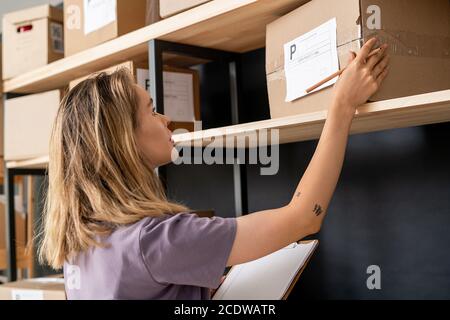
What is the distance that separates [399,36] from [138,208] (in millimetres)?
646

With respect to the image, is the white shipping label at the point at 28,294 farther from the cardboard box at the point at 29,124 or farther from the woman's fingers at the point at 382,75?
the woman's fingers at the point at 382,75

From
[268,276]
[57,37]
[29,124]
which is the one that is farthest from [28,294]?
[268,276]

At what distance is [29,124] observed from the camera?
220 centimetres

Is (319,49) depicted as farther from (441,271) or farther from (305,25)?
(441,271)

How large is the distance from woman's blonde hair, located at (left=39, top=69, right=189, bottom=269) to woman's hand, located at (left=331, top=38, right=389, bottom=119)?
41 centimetres

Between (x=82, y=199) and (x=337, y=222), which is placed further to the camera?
(x=337, y=222)

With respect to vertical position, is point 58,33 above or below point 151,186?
above

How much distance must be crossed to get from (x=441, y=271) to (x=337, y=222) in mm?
345

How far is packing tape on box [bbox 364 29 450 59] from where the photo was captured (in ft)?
3.80

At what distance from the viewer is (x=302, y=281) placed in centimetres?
181

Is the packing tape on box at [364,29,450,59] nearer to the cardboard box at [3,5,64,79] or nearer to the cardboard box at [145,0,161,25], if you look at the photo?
the cardboard box at [145,0,161,25]

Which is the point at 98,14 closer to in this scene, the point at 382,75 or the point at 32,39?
the point at 32,39
